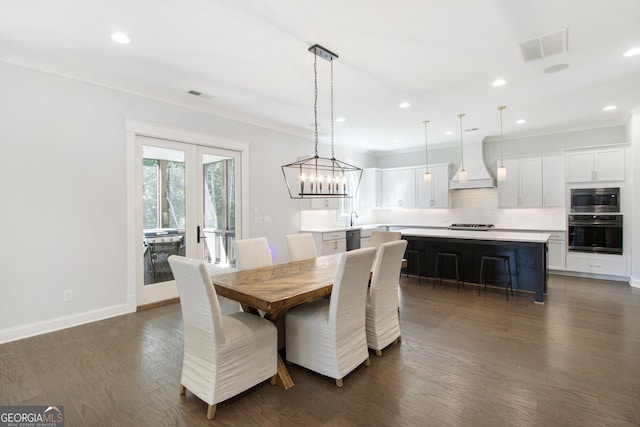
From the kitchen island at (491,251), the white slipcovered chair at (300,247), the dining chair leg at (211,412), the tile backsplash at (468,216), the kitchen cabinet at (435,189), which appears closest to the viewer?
the dining chair leg at (211,412)

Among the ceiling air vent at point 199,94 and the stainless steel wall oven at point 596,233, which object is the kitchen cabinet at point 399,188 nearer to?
the stainless steel wall oven at point 596,233

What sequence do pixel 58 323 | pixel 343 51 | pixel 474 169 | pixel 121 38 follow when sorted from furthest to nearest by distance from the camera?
pixel 474 169, pixel 58 323, pixel 343 51, pixel 121 38

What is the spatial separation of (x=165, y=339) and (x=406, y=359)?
2.38m

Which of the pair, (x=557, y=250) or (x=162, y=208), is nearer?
(x=162, y=208)

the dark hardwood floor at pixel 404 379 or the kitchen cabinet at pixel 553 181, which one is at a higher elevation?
the kitchen cabinet at pixel 553 181

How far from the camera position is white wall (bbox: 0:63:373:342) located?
3197 millimetres

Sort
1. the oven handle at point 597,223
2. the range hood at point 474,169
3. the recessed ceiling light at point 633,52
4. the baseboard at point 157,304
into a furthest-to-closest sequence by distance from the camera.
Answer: the range hood at point 474,169, the oven handle at point 597,223, the baseboard at point 157,304, the recessed ceiling light at point 633,52

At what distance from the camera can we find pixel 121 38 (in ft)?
9.45

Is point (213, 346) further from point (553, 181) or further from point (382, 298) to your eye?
point (553, 181)

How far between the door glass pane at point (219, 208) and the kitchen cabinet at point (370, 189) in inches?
157

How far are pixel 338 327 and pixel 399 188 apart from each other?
20.9 ft

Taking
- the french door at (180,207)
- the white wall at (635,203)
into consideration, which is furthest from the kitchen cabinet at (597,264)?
the french door at (180,207)

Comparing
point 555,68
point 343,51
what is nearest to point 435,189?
point 555,68

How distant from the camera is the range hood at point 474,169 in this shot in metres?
6.88
